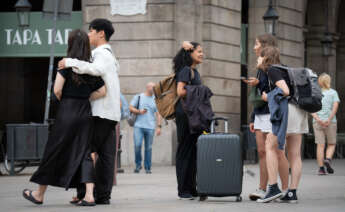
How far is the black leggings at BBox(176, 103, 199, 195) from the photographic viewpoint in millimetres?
9531

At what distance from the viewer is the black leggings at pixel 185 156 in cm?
953

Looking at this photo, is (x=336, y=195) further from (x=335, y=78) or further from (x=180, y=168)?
(x=335, y=78)

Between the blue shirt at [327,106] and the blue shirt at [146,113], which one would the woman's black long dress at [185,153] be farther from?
the blue shirt at [146,113]

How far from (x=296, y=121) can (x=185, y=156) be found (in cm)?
128

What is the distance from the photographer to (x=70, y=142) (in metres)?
8.60

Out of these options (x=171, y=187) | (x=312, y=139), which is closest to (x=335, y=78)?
(x=312, y=139)

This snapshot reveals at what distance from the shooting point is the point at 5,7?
22250 mm

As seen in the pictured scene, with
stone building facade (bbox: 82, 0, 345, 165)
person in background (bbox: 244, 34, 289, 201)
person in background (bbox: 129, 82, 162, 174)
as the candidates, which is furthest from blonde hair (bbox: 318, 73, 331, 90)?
person in background (bbox: 244, 34, 289, 201)

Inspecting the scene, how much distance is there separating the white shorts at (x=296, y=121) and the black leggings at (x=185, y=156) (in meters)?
1.06

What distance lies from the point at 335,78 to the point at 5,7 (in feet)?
35.8

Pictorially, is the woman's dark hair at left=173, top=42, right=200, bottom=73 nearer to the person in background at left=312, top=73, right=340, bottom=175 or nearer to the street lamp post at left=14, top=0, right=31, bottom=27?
the person in background at left=312, top=73, right=340, bottom=175

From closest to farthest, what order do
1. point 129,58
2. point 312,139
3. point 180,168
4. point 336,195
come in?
point 180,168 → point 336,195 → point 129,58 → point 312,139

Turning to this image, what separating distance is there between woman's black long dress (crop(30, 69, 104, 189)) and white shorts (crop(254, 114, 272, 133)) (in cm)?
191

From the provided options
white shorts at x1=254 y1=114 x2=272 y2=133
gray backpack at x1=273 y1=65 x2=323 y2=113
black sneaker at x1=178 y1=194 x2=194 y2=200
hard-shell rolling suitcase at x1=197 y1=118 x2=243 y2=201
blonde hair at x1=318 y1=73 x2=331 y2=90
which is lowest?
black sneaker at x1=178 y1=194 x2=194 y2=200
